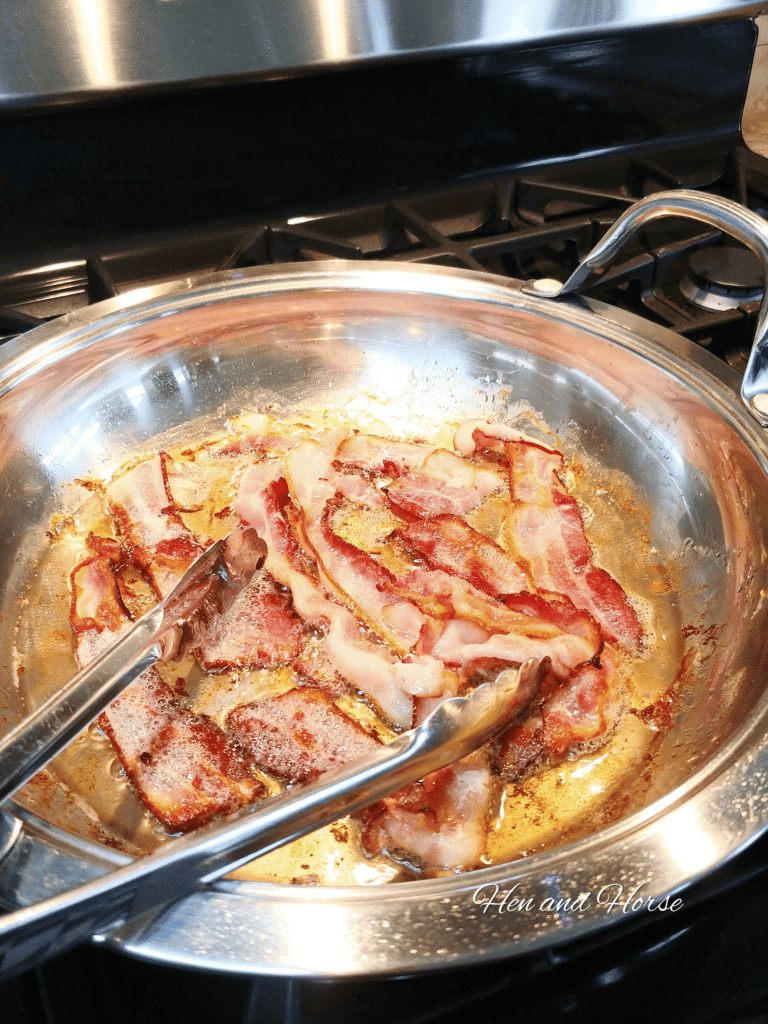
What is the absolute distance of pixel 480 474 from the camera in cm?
113

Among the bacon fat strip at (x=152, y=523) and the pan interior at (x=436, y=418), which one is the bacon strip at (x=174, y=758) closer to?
the pan interior at (x=436, y=418)

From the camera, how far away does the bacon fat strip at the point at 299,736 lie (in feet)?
2.61

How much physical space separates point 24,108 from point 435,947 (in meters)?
1.33

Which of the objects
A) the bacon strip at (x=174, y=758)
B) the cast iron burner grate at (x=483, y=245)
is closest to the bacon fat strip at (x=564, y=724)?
the bacon strip at (x=174, y=758)

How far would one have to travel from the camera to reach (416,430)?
1224 millimetres

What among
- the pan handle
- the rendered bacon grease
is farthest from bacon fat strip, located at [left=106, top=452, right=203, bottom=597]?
the pan handle

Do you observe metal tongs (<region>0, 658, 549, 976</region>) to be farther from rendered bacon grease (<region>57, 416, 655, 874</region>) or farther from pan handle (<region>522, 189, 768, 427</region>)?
pan handle (<region>522, 189, 768, 427</region>)

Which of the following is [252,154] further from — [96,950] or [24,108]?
[96,950]

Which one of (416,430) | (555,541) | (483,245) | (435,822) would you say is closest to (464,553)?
(555,541)

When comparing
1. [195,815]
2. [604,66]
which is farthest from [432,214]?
[195,815]

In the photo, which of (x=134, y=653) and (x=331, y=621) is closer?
(x=134, y=653)

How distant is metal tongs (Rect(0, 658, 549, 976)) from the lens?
51 centimetres

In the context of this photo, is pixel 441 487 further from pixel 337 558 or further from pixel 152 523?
pixel 152 523

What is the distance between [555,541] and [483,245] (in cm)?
59
